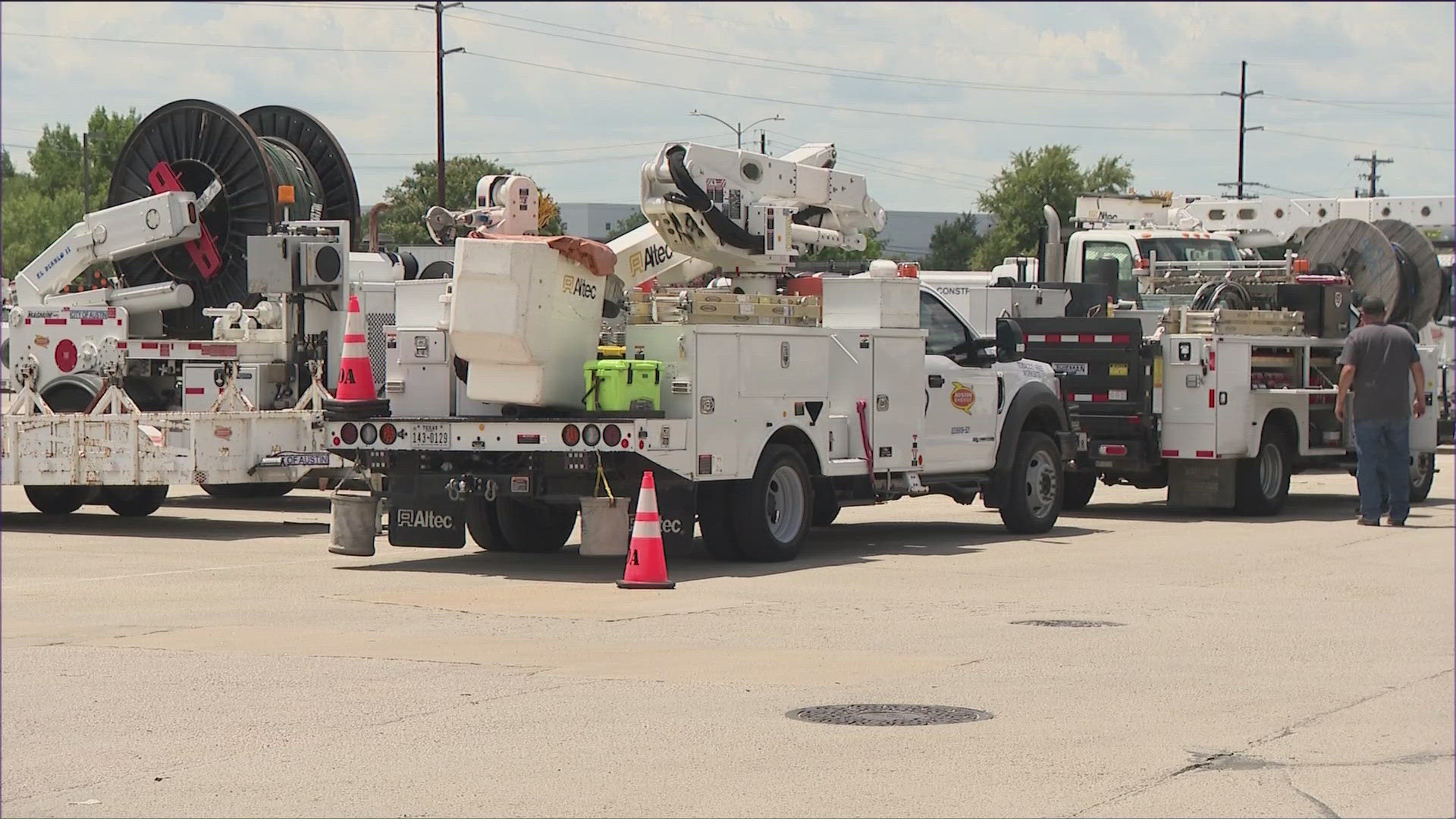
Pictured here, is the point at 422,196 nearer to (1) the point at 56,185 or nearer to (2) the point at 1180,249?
(2) the point at 1180,249

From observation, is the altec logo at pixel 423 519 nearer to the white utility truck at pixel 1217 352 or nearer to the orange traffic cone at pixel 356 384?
the orange traffic cone at pixel 356 384

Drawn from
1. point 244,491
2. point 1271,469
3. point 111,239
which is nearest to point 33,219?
point 244,491

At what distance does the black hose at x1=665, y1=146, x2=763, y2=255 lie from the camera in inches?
615

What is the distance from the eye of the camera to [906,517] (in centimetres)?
2084

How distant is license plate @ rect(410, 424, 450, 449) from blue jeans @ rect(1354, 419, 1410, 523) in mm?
9086

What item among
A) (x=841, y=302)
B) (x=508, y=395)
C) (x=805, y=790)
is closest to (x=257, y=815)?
(x=805, y=790)

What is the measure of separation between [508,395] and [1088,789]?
7774 millimetres

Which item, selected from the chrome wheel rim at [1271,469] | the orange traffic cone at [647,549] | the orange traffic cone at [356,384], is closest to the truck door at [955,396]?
the orange traffic cone at [647,549]

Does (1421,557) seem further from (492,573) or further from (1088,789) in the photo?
(1088,789)

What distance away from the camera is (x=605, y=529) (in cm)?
1391

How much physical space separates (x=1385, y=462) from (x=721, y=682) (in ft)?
Result: 37.8

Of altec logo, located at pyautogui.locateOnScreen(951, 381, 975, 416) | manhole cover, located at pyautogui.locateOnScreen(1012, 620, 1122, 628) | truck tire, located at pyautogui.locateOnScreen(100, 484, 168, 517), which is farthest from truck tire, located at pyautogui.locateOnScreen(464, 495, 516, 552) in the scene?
manhole cover, located at pyautogui.locateOnScreen(1012, 620, 1122, 628)

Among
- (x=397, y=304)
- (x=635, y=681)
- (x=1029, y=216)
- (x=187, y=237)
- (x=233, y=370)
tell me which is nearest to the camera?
(x=635, y=681)

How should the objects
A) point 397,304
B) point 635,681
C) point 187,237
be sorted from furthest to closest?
point 187,237
point 397,304
point 635,681
